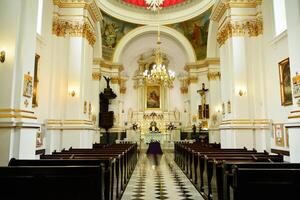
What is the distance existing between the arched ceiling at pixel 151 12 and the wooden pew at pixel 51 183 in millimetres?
15579

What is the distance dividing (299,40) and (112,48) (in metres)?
15.4

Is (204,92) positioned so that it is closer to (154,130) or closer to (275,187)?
(154,130)

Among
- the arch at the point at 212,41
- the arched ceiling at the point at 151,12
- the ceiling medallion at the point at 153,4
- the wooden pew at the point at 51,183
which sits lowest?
the wooden pew at the point at 51,183

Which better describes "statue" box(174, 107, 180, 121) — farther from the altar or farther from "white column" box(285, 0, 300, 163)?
"white column" box(285, 0, 300, 163)

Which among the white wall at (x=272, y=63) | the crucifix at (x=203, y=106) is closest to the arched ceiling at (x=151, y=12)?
the crucifix at (x=203, y=106)

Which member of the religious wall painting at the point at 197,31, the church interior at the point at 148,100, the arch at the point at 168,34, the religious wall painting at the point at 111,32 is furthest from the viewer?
the arch at the point at 168,34

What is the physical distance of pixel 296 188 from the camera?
323cm

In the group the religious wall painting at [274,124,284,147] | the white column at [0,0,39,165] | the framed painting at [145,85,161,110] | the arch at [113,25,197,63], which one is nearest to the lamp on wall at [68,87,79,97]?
the white column at [0,0,39,165]

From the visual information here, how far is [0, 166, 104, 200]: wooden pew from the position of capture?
3.31m

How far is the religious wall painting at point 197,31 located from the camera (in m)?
18.2

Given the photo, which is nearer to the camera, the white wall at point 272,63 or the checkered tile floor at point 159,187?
the checkered tile floor at point 159,187

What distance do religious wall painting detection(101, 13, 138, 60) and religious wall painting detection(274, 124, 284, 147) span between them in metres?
13.2

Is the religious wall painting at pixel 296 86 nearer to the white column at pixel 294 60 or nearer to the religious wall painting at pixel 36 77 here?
the white column at pixel 294 60

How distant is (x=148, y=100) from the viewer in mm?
22969
